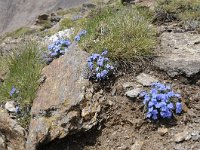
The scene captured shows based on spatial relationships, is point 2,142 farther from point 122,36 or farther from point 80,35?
point 122,36

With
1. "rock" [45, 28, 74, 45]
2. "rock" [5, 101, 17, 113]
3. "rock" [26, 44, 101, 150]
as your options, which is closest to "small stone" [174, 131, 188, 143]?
"rock" [26, 44, 101, 150]

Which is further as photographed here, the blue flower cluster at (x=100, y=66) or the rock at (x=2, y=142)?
the rock at (x=2, y=142)

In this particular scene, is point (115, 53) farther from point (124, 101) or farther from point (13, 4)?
point (13, 4)

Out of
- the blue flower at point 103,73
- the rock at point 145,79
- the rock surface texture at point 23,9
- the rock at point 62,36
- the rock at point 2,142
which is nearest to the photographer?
the rock at point 145,79

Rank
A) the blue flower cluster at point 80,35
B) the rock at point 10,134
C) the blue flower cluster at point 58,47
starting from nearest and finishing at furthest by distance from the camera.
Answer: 1. the rock at point 10,134
2. the blue flower cluster at point 80,35
3. the blue flower cluster at point 58,47

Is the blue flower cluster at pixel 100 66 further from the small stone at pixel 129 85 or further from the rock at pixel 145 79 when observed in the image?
the rock at pixel 145 79

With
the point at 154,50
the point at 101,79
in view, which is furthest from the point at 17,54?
the point at 154,50

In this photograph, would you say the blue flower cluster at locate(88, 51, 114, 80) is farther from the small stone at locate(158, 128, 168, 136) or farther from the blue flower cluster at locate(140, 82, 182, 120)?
the small stone at locate(158, 128, 168, 136)

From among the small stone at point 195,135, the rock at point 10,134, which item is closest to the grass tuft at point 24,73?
the rock at point 10,134
